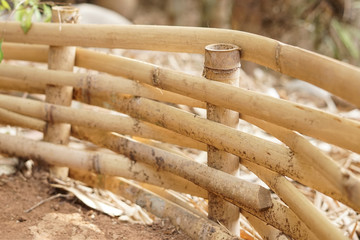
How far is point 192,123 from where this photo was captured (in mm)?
1715

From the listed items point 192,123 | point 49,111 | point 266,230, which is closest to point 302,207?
point 266,230

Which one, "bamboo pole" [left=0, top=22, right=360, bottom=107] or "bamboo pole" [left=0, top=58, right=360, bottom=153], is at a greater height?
"bamboo pole" [left=0, top=22, right=360, bottom=107]

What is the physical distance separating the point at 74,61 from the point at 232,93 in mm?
860

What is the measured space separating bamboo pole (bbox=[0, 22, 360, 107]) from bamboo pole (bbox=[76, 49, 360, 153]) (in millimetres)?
81

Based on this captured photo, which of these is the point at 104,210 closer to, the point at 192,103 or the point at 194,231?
the point at 194,231

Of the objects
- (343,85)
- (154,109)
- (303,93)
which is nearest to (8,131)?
(154,109)

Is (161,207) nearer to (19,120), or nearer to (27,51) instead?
(19,120)

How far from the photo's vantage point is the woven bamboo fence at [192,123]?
1365 millimetres

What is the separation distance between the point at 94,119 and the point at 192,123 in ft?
1.63

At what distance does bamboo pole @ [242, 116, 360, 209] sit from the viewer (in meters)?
1.25

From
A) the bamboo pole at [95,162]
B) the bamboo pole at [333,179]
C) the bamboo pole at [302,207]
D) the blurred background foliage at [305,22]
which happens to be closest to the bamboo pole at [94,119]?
the bamboo pole at [95,162]

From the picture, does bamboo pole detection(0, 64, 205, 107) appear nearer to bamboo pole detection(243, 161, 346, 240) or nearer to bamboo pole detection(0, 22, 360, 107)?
bamboo pole detection(0, 22, 360, 107)

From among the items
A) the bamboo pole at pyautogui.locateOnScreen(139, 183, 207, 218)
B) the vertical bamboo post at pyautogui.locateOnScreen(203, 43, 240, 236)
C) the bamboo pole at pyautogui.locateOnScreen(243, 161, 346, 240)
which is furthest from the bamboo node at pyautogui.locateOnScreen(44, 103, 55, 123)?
the bamboo pole at pyautogui.locateOnScreen(243, 161, 346, 240)

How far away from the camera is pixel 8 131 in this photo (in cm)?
255
